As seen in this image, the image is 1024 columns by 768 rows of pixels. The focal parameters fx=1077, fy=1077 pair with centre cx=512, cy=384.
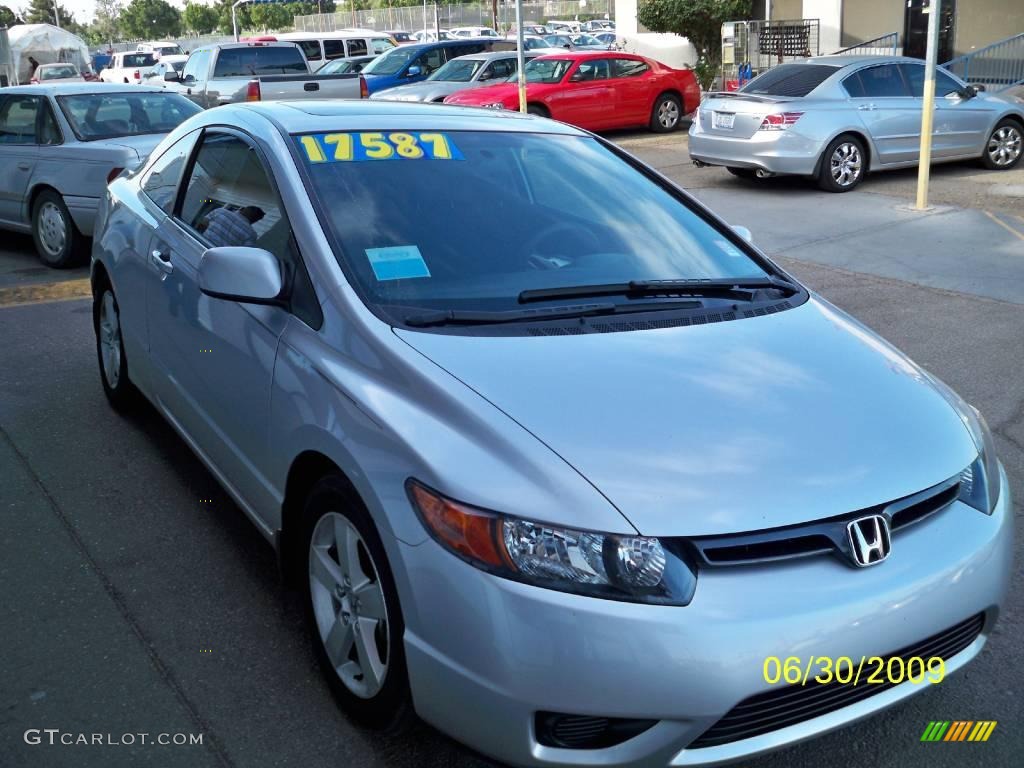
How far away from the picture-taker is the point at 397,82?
2139 cm

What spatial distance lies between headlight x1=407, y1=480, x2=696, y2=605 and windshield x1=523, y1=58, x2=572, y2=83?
1593 cm

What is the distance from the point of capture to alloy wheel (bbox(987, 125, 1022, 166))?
1342 centimetres

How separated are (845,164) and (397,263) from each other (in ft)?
33.2

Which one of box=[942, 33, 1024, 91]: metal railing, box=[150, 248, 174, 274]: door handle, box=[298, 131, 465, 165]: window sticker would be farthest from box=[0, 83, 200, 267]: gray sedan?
box=[942, 33, 1024, 91]: metal railing

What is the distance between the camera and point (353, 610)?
9.45 feet

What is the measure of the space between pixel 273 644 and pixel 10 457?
228 centimetres

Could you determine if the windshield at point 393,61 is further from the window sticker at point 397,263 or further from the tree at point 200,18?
the tree at point 200,18

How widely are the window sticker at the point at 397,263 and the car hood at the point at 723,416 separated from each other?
0.33m

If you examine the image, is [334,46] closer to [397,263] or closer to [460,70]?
[460,70]

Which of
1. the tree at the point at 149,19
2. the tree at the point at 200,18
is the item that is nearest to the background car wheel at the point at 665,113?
the tree at the point at 200,18

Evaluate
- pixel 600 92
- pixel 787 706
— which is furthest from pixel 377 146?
pixel 600 92

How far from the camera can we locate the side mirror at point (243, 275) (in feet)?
10.5

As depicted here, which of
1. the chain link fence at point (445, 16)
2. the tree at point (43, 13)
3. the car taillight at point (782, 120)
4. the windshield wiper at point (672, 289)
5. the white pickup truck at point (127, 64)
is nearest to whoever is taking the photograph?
the windshield wiper at point (672, 289)

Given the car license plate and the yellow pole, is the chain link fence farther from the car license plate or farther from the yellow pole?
the yellow pole
